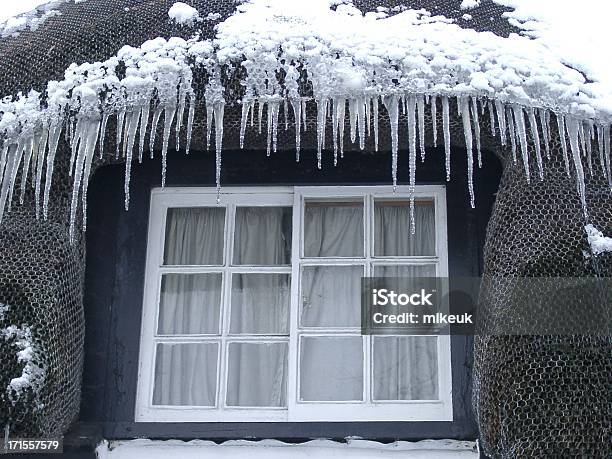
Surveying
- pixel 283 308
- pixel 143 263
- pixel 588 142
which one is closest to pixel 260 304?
pixel 283 308

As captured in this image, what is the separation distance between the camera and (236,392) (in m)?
4.06

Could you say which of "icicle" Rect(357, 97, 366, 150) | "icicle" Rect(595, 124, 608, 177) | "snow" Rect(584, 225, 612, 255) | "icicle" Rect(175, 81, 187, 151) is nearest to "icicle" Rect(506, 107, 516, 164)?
"icicle" Rect(595, 124, 608, 177)

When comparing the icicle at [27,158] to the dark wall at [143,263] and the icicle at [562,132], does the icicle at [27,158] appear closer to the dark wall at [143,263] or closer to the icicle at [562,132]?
the dark wall at [143,263]

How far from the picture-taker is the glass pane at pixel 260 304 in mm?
4164

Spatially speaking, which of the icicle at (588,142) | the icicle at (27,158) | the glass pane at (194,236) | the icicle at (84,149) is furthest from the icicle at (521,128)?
the icicle at (27,158)

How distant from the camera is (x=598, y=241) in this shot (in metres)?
3.55

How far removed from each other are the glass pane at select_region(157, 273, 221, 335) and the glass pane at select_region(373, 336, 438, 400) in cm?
76

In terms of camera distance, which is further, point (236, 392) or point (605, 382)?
point (236, 392)

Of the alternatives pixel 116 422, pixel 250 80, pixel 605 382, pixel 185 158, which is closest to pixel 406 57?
pixel 250 80

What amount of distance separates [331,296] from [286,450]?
0.75 m

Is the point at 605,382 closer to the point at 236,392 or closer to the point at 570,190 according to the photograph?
the point at 570,190

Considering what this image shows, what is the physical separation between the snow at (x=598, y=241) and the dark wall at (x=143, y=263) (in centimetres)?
60

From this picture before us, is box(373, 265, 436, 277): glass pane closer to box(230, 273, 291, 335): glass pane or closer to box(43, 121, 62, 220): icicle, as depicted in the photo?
box(230, 273, 291, 335): glass pane

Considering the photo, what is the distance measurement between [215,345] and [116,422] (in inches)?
21.5
